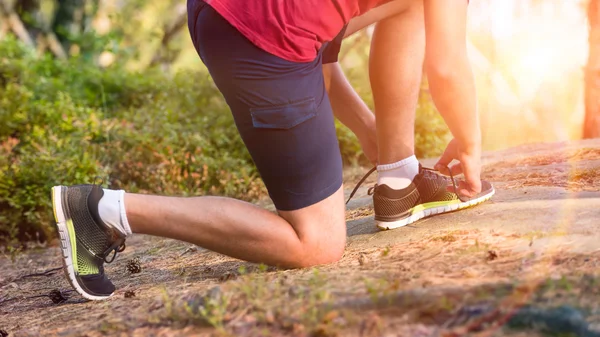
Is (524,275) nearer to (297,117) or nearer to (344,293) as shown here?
(344,293)

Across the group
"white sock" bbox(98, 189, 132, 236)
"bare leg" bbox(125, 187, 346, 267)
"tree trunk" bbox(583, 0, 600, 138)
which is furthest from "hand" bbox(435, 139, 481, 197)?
"tree trunk" bbox(583, 0, 600, 138)

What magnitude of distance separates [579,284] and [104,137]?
16.4 feet

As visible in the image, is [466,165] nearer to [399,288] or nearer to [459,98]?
[459,98]

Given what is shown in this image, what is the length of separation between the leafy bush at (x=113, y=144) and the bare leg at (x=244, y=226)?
2179 millimetres

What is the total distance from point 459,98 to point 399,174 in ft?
1.97

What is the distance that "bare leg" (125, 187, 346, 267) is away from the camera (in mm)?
2684

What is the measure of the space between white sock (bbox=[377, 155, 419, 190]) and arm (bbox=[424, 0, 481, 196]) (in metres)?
0.34

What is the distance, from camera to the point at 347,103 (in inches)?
141

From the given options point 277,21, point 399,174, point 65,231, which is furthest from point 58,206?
point 399,174

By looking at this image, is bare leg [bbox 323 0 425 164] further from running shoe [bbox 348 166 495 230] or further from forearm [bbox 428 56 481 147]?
forearm [bbox 428 56 481 147]

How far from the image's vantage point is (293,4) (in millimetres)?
2549

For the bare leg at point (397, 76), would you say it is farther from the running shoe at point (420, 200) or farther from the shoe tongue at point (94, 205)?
the shoe tongue at point (94, 205)

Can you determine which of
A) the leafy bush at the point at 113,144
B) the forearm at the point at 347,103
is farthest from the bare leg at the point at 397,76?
the leafy bush at the point at 113,144

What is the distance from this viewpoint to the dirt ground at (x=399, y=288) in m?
1.87
